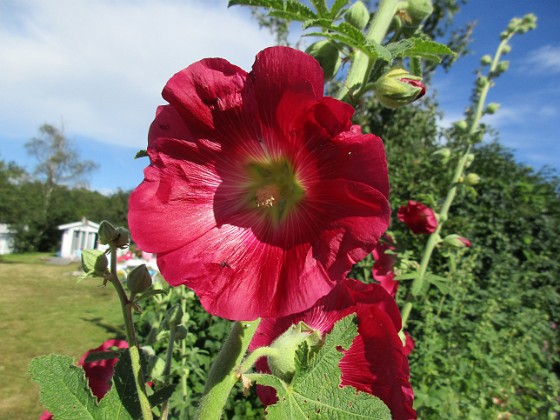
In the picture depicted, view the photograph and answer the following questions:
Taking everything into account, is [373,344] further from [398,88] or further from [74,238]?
[74,238]

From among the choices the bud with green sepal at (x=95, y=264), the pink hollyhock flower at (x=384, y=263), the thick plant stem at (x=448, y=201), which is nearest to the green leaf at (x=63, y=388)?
the bud with green sepal at (x=95, y=264)

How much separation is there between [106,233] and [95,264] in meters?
0.06

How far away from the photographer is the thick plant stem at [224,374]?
0.73 m

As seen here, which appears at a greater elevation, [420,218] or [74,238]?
[420,218]

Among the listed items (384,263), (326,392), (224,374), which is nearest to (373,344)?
(326,392)

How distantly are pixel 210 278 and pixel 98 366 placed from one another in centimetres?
84

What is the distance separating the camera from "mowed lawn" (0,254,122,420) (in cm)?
645

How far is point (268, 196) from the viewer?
2.80 ft

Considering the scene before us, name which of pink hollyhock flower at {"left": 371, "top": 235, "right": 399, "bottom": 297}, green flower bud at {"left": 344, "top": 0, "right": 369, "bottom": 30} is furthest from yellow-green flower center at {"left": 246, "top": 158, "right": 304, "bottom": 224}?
pink hollyhock flower at {"left": 371, "top": 235, "right": 399, "bottom": 297}

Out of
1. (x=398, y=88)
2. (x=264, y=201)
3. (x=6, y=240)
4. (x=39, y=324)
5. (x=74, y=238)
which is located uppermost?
(x=398, y=88)

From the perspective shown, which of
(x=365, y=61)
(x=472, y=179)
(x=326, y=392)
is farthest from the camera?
(x=472, y=179)

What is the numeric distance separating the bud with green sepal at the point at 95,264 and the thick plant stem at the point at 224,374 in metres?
0.28

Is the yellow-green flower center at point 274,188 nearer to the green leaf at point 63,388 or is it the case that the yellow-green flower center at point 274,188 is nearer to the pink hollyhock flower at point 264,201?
the pink hollyhock flower at point 264,201

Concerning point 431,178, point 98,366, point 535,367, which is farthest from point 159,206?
point 431,178
